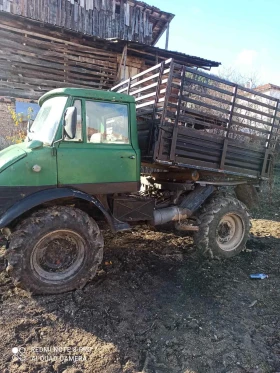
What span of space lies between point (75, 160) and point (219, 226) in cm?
291

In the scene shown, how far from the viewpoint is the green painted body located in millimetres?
3455

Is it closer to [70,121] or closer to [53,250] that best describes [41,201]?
[53,250]

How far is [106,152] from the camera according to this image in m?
3.95

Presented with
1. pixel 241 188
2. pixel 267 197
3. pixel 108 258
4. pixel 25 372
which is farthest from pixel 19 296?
pixel 267 197

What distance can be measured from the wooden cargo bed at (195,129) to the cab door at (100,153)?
19.4 inches

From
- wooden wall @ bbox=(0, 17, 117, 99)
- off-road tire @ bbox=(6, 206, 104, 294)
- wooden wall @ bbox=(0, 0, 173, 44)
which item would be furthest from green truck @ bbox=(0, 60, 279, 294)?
wooden wall @ bbox=(0, 0, 173, 44)

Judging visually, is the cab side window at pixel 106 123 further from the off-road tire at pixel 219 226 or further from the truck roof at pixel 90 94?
the off-road tire at pixel 219 226

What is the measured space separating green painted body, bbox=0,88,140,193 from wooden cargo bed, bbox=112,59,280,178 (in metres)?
0.47

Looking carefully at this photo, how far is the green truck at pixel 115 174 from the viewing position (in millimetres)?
3469

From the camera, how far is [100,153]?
390 centimetres

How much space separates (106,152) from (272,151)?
3322 millimetres

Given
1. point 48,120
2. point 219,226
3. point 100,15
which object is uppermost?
point 100,15

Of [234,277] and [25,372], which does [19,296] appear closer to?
[25,372]

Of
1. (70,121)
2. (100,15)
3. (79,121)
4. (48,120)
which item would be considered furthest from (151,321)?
(100,15)
